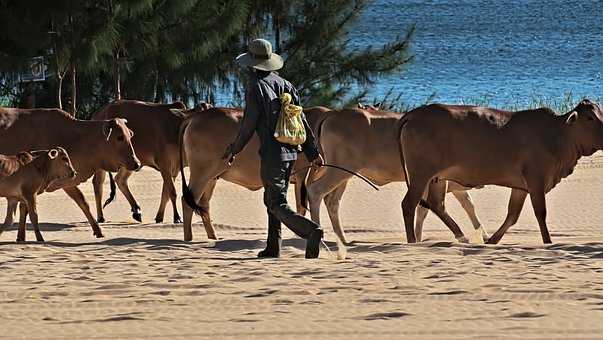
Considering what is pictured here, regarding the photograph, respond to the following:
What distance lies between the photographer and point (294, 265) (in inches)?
522

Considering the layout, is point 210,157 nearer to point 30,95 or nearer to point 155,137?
point 155,137

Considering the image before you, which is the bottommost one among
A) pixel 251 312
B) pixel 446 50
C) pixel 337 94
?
pixel 251 312

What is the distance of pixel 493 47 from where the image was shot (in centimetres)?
7862

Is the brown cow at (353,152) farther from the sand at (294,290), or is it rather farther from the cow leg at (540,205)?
the cow leg at (540,205)

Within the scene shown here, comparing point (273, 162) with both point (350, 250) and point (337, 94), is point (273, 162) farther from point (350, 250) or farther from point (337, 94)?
point (337, 94)

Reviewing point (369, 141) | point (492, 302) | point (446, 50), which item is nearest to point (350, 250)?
point (369, 141)

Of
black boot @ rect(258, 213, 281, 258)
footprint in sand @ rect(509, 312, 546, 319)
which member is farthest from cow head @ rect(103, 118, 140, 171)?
footprint in sand @ rect(509, 312, 546, 319)

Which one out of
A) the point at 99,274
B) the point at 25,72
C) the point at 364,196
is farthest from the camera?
the point at 25,72

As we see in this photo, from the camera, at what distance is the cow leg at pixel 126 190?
793 inches

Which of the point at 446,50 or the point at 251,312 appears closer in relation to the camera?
the point at 251,312

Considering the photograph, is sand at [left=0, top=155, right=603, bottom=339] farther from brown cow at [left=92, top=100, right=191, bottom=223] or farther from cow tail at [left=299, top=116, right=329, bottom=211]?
brown cow at [left=92, top=100, right=191, bottom=223]

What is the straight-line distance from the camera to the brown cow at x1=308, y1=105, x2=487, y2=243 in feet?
56.0

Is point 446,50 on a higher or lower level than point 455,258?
higher

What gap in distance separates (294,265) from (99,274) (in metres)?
1.66
